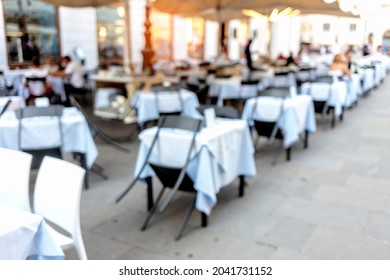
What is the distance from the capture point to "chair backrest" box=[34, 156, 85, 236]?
1.90 meters

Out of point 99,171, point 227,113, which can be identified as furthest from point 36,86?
point 227,113

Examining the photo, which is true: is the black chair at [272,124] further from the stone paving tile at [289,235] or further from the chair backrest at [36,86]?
the chair backrest at [36,86]

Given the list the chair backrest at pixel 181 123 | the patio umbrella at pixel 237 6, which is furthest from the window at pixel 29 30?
the chair backrest at pixel 181 123

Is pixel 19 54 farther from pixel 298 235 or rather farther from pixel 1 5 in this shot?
pixel 298 235

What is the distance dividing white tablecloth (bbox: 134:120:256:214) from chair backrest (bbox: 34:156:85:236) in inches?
40.9

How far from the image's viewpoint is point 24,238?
59.4 inches

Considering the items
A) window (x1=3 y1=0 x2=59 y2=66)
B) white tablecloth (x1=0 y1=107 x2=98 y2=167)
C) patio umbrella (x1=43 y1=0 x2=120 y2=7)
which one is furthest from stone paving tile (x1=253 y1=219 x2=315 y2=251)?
window (x1=3 y1=0 x2=59 y2=66)

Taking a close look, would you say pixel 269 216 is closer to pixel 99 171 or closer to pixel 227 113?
pixel 227 113

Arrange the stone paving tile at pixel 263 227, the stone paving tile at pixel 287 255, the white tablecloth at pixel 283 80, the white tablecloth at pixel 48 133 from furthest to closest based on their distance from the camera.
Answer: the white tablecloth at pixel 283 80 < the white tablecloth at pixel 48 133 < the stone paving tile at pixel 263 227 < the stone paving tile at pixel 287 255

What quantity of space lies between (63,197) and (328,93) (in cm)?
512

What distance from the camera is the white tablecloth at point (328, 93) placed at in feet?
20.2

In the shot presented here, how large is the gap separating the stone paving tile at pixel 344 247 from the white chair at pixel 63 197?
149 centimetres

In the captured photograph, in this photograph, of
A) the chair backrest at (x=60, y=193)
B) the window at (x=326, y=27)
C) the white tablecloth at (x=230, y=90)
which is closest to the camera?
the chair backrest at (x=60, y=193)
